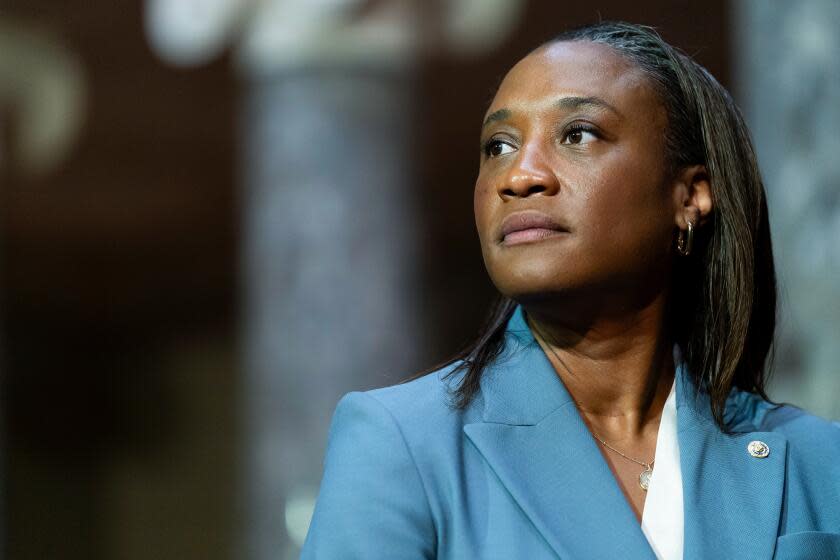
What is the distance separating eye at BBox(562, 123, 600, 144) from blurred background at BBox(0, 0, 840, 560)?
7.91 feet

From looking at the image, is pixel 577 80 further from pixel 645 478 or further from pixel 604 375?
pixel 645 478

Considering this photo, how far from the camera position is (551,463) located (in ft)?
5.22

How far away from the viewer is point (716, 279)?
6.10ft

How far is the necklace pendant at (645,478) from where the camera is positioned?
1.67 metres

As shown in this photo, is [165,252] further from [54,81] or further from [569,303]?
[569,303]

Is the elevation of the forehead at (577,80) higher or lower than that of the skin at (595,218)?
higher

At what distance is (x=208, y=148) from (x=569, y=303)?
3.35 metres

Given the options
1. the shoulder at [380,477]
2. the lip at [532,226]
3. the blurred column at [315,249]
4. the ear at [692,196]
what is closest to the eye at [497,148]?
the lip at [532,226]

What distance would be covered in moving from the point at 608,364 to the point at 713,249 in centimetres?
26

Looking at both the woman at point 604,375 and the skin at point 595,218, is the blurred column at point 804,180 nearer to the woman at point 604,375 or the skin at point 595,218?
the woman at point 604,375

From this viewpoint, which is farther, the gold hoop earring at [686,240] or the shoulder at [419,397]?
the gold hoop earring at [686,240]

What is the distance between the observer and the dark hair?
1.75 metres

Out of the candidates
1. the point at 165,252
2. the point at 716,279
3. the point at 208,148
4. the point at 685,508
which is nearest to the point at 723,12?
the point at 208,148

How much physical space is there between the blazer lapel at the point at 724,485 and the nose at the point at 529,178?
0.39 meters
